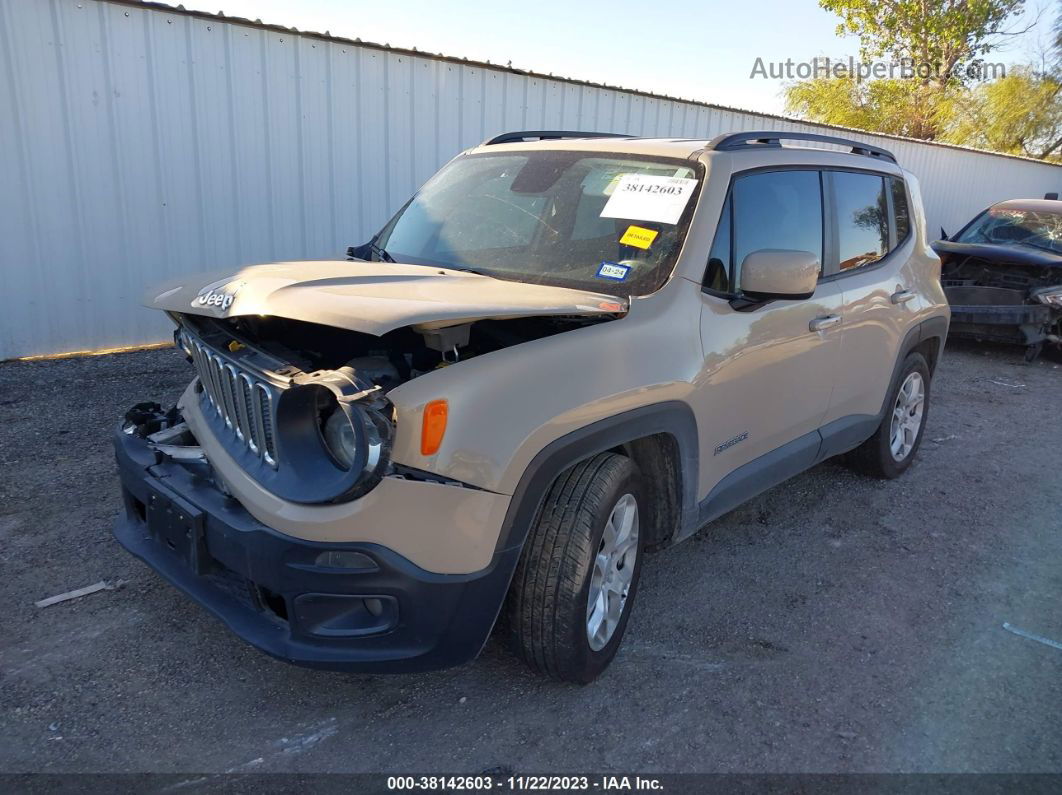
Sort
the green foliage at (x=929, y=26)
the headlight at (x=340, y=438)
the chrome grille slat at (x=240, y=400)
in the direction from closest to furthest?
the headlight at (x=340, y=438)
the chrome grille slat at (x=240, y=400)
the green foliage at (x=929, y=26)

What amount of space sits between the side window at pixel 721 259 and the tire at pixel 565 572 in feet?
2.91

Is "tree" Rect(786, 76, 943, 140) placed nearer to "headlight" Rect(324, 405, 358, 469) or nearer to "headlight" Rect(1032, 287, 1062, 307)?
"headlight" Rect(1032, 287, 1062, 307)

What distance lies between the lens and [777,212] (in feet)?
12.3

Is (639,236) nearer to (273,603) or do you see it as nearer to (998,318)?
(273,603)

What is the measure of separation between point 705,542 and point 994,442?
328 centimetres

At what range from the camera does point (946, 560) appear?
4141mm

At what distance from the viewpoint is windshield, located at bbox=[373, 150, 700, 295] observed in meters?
3.24

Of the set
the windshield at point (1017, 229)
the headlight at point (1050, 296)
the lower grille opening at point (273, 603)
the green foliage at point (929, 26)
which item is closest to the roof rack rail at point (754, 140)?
the lower grille opening at point (273, 603)

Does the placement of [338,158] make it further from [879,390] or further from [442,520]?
[442,520]

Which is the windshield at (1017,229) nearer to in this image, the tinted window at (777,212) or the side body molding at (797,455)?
the side body molding at (797,455)

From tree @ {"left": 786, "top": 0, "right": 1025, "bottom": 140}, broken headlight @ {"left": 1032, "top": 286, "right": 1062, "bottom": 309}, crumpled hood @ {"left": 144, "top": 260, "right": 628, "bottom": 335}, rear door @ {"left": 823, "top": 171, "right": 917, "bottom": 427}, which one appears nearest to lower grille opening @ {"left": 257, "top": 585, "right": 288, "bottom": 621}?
crumpled hood @ {"left": 144, "top": 260, "right": 628, "bottom": 335}

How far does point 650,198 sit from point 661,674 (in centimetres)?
184

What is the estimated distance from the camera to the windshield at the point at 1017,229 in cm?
961

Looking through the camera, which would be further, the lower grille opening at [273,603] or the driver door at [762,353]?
the driver door at [762,353]
